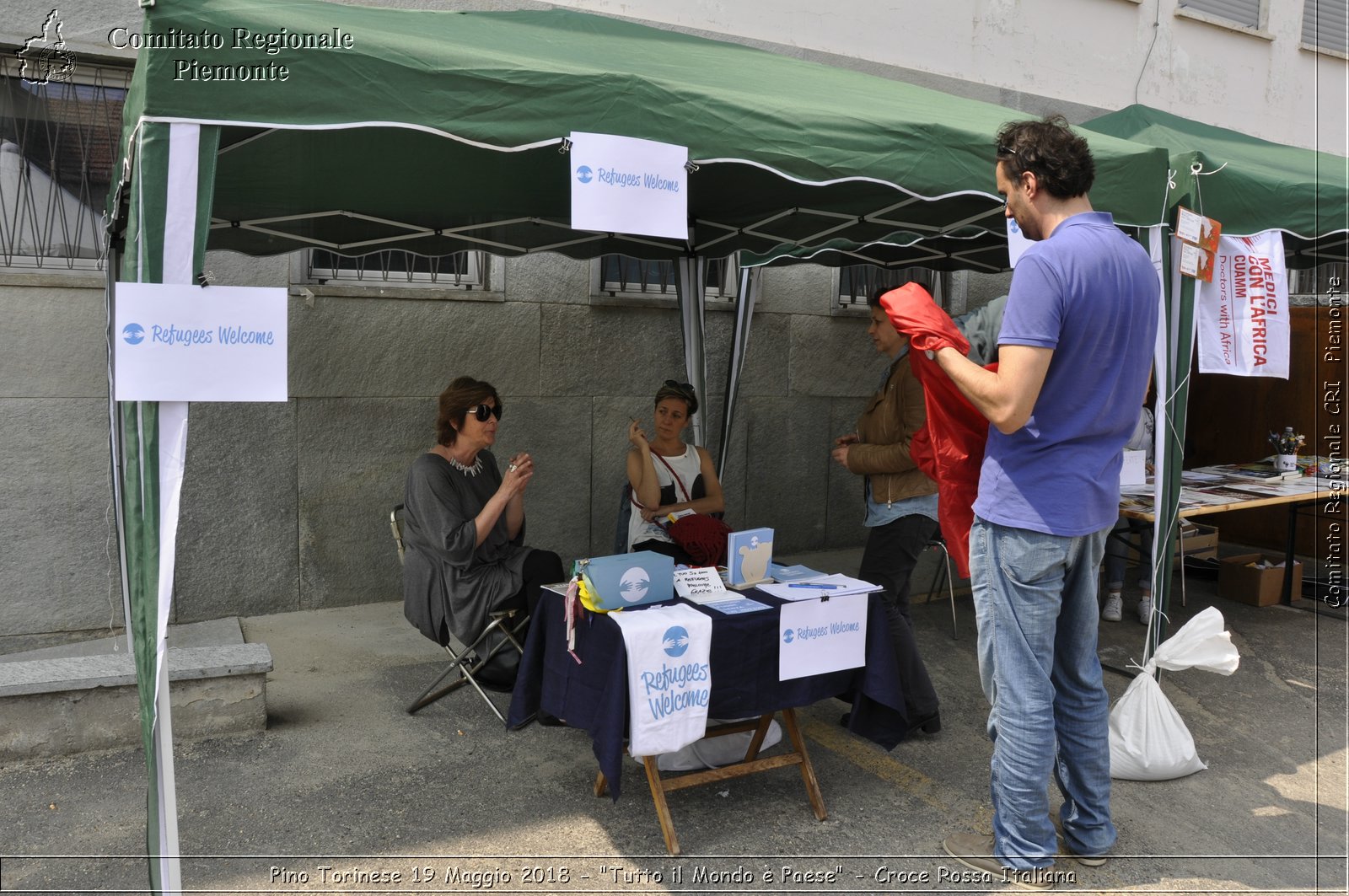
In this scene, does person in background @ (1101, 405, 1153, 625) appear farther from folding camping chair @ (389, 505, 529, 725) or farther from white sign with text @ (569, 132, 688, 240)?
white sign with text @ (569, 132, 688, 240)

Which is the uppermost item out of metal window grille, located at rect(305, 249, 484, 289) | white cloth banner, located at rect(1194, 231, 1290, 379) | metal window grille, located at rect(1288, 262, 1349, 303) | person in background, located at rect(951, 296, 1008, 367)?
metal window grille, located at rect(1288, 262, 1349, 303)

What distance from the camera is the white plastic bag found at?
3500 mm

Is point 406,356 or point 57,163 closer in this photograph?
point 57,163

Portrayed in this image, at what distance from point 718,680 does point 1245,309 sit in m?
2.96

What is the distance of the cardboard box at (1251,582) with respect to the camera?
6.27m

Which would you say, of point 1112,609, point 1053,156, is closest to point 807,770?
point 1053,156

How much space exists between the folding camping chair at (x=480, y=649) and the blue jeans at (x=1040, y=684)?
5.73 ft

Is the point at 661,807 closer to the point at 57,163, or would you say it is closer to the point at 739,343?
the point at 739,343

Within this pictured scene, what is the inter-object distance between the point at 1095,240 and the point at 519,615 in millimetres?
2439

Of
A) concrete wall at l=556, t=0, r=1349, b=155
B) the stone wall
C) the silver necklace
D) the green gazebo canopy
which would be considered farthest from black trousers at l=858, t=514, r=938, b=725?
concrete wall at l=556, t=0, r=1349, b=155

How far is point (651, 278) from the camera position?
662 cm

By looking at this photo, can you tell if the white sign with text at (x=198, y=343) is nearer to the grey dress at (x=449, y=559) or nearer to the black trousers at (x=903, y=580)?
the grey dress at (x=449, y=559)

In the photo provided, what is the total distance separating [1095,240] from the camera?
2621 mm

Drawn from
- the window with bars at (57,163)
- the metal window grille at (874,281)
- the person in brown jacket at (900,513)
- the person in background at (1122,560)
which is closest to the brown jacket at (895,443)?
the person in brown jacket at (900,513)
